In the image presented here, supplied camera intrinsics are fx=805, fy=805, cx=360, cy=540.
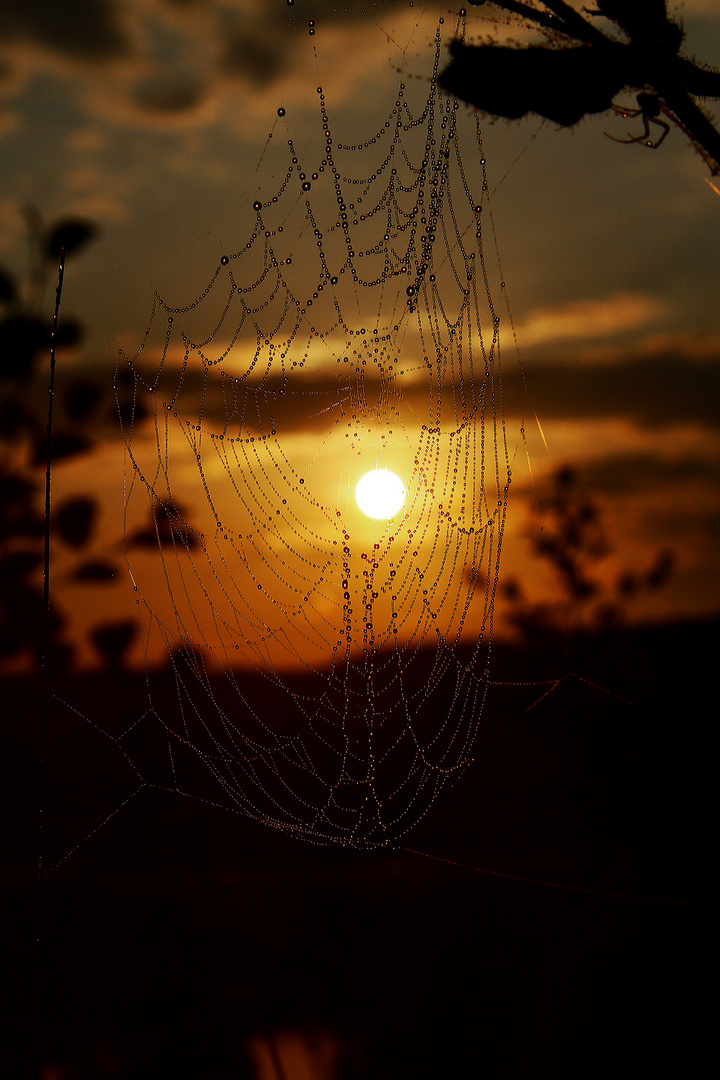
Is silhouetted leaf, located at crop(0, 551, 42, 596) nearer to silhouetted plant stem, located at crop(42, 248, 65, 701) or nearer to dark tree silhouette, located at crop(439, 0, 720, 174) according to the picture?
silhouetted plant stem, located at crop(42, 248, 65, 701)

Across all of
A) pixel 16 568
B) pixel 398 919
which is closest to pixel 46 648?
pixel 16 568

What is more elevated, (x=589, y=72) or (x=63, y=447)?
(x=589, y=72)

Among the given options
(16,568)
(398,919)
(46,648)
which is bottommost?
(398,919)

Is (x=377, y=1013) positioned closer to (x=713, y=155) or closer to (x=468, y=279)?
(x=468, y=279)

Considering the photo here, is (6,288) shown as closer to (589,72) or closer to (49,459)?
(49,459)

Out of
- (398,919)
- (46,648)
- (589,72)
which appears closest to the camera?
(589,72)

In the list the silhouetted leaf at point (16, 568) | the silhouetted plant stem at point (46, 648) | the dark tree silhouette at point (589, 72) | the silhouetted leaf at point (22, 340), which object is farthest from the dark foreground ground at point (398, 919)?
the dark tree silhouette at point (589, 72)

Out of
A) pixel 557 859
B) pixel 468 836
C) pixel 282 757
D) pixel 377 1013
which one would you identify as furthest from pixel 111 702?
pixel 557 859
